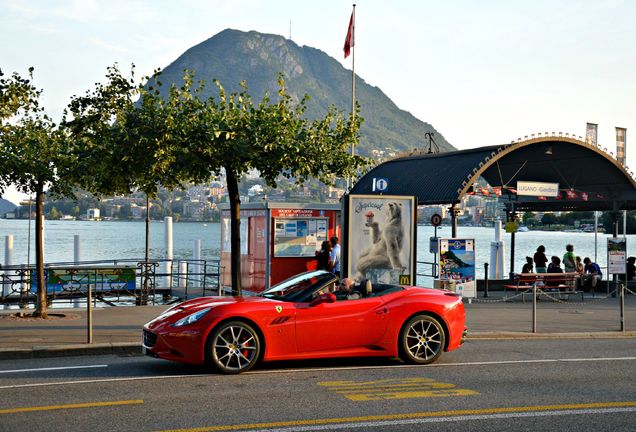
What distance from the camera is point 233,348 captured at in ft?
37.1

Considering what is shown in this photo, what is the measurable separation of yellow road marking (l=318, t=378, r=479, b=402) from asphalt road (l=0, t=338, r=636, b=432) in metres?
0.01

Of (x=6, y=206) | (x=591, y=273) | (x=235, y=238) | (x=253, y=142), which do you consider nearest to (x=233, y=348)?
(x=235, y=238)

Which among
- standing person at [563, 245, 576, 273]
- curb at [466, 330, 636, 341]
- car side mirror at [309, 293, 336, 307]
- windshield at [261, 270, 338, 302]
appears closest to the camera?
car side mirror at [309, 293, 336, 307]

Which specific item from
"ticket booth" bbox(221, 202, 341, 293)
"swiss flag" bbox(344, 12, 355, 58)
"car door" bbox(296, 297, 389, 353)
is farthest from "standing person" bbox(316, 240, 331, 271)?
"swiss flag" bbox(344, 12, 355, 58)

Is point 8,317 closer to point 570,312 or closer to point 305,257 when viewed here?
point 305,257

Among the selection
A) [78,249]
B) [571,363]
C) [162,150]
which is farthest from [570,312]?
[78,249]

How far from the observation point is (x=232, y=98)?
1967cm

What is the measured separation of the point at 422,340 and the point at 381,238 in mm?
7689

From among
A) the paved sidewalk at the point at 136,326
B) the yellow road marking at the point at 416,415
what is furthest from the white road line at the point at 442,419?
the paved sidewalk at the point at 136,326

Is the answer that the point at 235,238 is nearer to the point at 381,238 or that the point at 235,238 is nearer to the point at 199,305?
the point at 381,238

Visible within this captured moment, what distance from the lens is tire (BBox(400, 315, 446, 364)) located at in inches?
483

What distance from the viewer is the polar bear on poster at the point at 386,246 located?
65.0 feet

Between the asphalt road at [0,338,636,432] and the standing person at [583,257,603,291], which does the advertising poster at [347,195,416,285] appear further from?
the standing person at [583,257,603,291]

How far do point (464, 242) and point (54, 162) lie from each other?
11486mm
